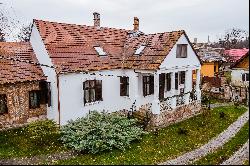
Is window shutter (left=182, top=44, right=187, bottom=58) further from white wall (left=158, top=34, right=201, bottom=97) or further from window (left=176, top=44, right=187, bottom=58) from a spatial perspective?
white wall (left=158, top=34, right=201, bottom=97)

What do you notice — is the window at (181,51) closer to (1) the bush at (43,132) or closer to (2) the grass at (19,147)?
(1) the bush at (43,132)

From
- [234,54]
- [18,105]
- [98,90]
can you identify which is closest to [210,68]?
[234,54]

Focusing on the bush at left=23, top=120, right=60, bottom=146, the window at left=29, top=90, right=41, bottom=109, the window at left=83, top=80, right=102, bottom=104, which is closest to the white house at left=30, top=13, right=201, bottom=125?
the window at left=83, top=80, right=102, bottom=104

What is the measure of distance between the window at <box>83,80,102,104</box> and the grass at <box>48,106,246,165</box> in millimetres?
4678

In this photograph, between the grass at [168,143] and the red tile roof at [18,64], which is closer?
the grass at [168,143]

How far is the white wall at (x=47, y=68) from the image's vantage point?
19.1m

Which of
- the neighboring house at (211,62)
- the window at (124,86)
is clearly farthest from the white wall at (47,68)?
the neighboring house at (211,62)

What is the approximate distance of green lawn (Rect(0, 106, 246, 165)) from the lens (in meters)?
14.6

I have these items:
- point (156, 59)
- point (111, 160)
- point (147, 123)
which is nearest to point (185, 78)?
point (156, 59)

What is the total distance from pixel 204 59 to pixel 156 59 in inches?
777

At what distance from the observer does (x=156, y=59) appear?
20.8 m

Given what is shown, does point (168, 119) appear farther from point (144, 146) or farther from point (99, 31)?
point (99, 31)

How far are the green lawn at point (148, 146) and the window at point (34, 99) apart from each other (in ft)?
5.98

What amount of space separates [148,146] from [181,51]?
28.0 feet
